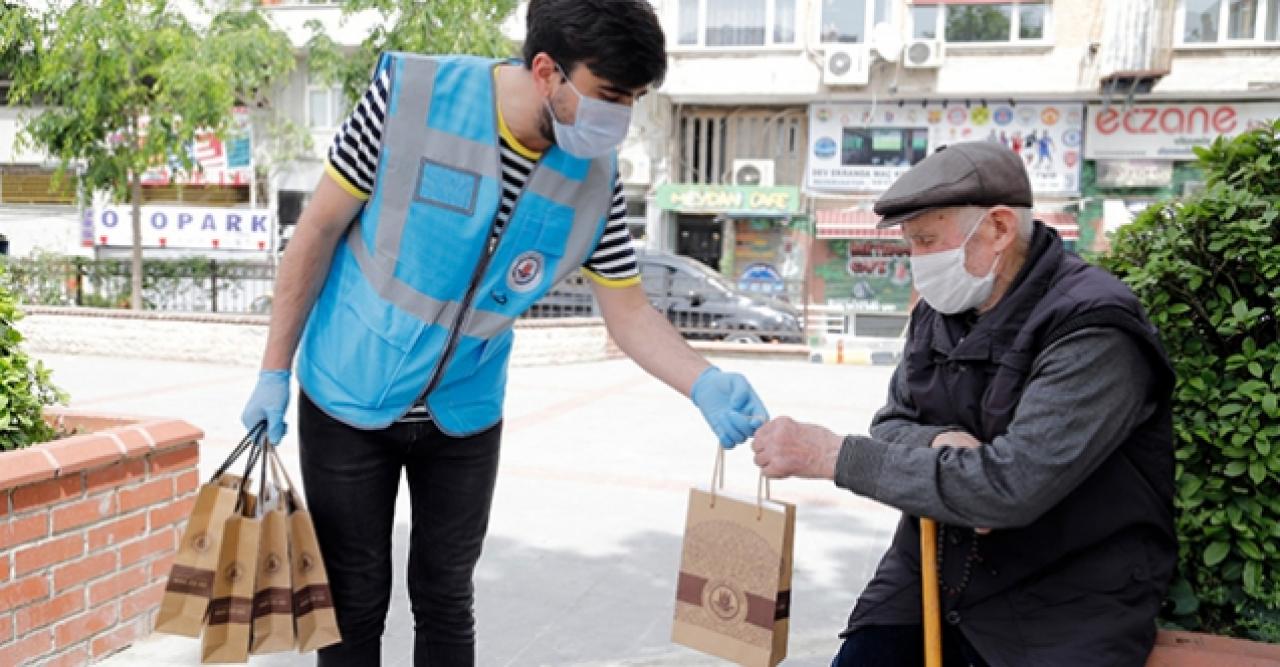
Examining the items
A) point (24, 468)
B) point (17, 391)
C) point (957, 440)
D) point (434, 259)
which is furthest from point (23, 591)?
point (957, 440)

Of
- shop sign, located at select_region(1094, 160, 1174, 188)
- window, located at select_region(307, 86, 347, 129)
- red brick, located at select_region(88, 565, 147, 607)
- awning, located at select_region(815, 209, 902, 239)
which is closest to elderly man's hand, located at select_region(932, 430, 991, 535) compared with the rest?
red brick, located at select_region(88, 565, 147, 607)

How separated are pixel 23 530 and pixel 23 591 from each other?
0.17m

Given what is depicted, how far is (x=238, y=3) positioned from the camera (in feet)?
46.5

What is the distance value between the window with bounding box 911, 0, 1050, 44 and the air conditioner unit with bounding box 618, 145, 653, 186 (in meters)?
5.62

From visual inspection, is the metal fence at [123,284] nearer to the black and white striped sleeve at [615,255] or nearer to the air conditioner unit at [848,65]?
the black and white striped sleeve at [615,255]

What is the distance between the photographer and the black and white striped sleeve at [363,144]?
2174 millimetres

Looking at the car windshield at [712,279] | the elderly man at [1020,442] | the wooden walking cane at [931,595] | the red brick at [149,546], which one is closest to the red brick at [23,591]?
the red brick at [149,546]

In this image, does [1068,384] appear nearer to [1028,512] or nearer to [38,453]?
[1028,512]

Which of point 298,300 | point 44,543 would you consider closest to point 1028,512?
point 298,300

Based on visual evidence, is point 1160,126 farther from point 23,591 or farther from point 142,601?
point 23,591

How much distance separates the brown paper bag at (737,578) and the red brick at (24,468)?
1.88 metres

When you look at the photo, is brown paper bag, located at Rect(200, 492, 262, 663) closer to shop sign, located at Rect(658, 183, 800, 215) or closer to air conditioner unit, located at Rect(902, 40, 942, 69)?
air conditioner unit, located at Rect(902, 40, 942, 69)

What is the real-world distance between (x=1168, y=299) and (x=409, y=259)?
5.62ft

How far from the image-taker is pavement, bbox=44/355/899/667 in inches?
147
